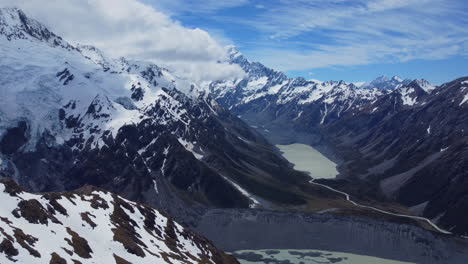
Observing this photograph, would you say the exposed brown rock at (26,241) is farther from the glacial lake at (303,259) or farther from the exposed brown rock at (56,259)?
the glacial lake at (303,259)

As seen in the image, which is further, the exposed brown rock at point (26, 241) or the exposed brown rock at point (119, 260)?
the exposed brown rock at point (119, 260)

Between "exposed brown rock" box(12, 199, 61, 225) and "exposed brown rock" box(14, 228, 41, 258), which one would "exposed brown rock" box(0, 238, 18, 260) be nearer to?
"exposed brown rock" box(14, 228, 41, 258)

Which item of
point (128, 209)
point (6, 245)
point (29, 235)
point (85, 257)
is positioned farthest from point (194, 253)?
point (6, 245)

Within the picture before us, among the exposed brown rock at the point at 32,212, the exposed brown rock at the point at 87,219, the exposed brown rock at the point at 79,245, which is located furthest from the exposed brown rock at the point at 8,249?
the exposed brown rock at the point at 87,219

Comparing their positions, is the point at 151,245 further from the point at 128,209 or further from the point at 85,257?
the point at 85,257

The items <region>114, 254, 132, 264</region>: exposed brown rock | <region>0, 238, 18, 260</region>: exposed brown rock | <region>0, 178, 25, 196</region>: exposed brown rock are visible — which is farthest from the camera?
<region>0, 178, 25, 196</region>: exposed brown rock

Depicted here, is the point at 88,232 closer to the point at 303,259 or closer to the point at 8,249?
the point at 8,249

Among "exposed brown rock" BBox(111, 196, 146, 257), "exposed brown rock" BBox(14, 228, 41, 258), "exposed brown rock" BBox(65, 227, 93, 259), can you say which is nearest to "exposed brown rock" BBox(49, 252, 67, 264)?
"exposed brown rock" BBox(14, 228, 41, 258)

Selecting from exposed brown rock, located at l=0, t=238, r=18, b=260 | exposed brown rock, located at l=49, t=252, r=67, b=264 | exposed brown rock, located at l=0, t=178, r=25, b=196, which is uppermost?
exposed brown rock, located at l=0, t=178, r=25, b=196

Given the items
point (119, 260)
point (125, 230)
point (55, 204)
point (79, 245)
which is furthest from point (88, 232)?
point (125, 230)
